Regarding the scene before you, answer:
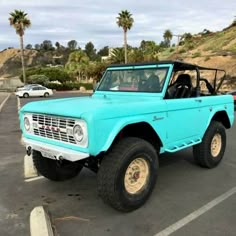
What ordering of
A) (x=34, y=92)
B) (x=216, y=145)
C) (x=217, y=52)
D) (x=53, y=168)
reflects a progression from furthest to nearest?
(x=217, y=52) → (x=34, y=92) → (x=216, y=145) → (x=53, y=168)

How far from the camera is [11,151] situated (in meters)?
8.70

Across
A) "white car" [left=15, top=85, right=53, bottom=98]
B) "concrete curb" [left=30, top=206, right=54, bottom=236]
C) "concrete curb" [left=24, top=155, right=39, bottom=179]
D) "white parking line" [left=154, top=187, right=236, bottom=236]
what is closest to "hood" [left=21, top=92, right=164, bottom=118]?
"concrete curb" [left=30, top=206, right=54, bottom=236]

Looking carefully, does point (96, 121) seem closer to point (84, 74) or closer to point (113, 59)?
point (113, 59)

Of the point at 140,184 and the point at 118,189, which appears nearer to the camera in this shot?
the point at 118,189

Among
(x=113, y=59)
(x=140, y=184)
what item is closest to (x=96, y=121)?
(x=140, y=184)

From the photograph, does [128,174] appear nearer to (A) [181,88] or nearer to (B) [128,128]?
(B) [128,128]

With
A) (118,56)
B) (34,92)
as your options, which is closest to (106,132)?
(34,92)

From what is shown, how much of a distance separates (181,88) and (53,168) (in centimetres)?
256

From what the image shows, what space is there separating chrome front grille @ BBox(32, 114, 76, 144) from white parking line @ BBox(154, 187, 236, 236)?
60.7 inches

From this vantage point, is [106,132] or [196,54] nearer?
[106,132]

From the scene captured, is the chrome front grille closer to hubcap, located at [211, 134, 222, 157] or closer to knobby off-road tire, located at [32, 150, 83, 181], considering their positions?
knobby off-road tire, located at [32, 150, 83, 181]

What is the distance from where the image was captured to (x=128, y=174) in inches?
183

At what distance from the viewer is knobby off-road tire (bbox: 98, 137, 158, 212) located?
4.39 meters

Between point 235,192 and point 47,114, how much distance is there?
3027 millimetres
